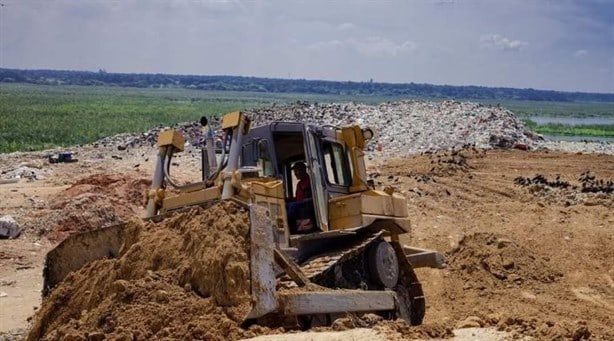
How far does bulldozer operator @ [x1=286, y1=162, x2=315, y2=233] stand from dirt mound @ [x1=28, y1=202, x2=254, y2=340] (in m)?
2.07

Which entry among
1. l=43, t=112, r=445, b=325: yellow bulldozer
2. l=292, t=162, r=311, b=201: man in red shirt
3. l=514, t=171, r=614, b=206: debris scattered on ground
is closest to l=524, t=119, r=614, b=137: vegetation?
l=514, t=171, r=614, b=206: debris scattered on ground

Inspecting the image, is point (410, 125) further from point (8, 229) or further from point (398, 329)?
point (398, 329)

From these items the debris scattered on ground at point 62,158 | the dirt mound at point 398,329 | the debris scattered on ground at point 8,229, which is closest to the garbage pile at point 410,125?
the debris scattered on ground at point 62,158

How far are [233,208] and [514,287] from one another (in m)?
7.02

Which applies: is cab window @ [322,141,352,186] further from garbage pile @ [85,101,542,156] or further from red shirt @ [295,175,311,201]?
garbage pile @ [85,101,542,156]

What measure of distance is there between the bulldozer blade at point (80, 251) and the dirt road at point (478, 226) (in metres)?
1.87

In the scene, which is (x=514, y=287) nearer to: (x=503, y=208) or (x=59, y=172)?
(x=503, y=208)

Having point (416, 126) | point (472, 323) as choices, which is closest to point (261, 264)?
point (472, 323)

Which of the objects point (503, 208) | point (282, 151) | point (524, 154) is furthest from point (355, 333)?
point (524, 154)

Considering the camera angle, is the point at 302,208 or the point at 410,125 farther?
the point at 410,125

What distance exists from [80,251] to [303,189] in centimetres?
275

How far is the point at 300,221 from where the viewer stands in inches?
444

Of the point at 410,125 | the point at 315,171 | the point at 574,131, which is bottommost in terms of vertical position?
the point at 574,131

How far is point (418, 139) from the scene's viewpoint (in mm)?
35219
